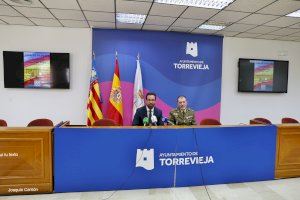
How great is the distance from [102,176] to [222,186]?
154 cm

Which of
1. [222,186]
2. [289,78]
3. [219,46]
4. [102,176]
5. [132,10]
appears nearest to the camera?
[102,176]

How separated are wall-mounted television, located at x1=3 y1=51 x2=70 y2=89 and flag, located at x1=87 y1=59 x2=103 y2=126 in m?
0.57

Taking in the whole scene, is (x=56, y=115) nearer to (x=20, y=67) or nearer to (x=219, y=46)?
(x=20, y=67)

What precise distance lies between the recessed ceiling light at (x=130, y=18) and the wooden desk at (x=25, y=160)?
8.95 feet

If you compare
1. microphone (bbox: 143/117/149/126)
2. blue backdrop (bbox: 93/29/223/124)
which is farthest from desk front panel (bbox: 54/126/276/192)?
blue backdrop (bbox: 93/29/223/124)

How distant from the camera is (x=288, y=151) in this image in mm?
3379

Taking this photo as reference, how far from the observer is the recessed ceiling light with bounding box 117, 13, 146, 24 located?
4474mm

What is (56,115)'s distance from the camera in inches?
211

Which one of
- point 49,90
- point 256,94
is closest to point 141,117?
point 49,90

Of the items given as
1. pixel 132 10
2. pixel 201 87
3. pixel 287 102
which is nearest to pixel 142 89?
pixel 201 87

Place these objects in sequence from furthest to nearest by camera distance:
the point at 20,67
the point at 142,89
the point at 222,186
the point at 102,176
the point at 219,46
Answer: the point at 219,46 < the point at 142,89 < the point at 20,67 < the point at 222,186 < the point at 102,176

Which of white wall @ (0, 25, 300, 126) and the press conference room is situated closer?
the press conference room

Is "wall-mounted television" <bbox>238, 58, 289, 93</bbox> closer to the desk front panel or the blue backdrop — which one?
the blue backdrop

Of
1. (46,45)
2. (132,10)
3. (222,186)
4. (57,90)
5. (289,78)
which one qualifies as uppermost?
(132,10)
